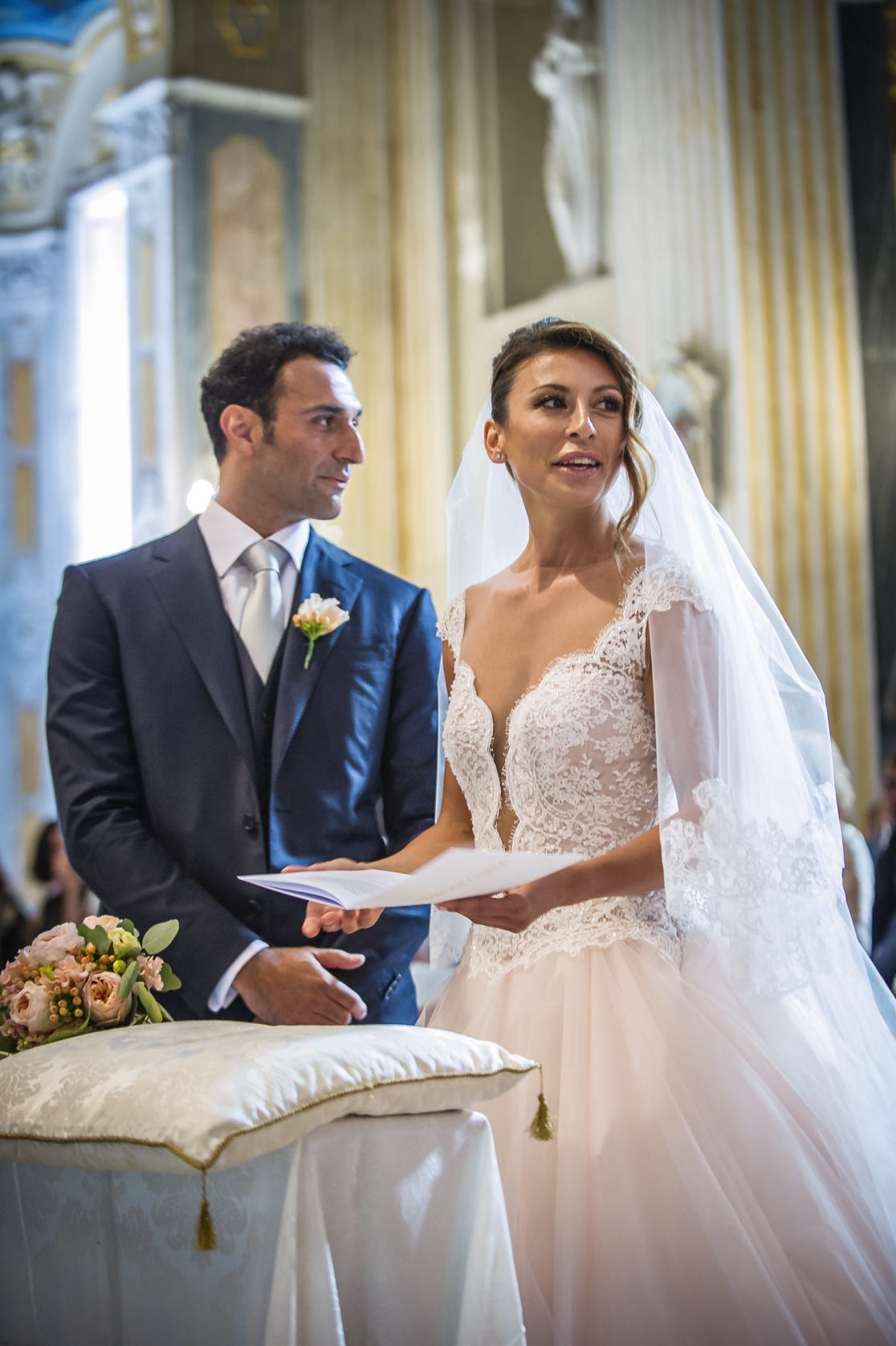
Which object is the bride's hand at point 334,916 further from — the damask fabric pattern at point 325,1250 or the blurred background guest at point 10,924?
the blurred background guest at point 10,924

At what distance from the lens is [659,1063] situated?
219 centimetres

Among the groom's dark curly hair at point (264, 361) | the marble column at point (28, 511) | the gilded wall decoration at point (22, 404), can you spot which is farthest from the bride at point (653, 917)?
the gilded wall decoration at point (22, 404)

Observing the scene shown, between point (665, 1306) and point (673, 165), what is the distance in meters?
7.38

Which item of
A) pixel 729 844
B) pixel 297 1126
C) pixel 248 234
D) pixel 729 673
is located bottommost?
pixel 297 1126

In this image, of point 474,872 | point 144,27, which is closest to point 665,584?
point 474,872

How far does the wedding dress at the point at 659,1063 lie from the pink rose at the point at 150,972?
0.48 m

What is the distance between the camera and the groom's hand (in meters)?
2.40

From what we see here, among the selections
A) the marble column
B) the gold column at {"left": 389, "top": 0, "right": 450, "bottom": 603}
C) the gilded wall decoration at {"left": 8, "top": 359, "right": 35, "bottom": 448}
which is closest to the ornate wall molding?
the marble column

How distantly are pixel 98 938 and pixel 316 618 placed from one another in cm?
76

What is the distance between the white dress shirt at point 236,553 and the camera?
2930 millimetres

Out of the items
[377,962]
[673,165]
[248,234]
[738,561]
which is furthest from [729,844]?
[248,234]

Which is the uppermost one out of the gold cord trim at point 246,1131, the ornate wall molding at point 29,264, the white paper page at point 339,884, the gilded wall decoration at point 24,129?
the gilded wall decoration at point 24,129

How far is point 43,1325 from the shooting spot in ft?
6.63

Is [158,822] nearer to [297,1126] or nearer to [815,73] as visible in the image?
[297,1126]
